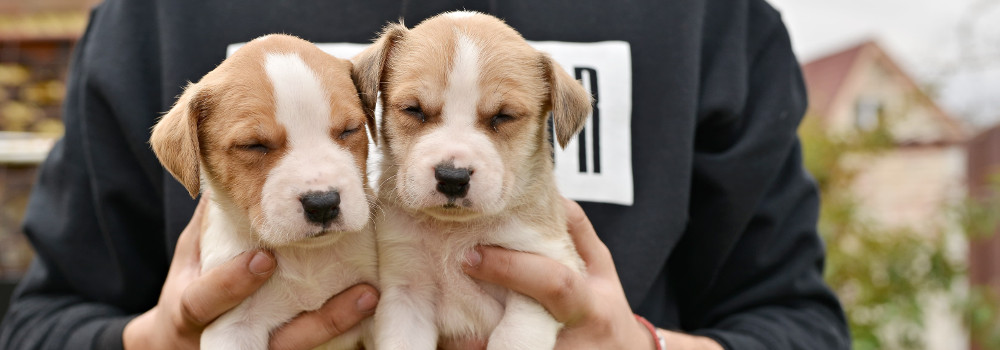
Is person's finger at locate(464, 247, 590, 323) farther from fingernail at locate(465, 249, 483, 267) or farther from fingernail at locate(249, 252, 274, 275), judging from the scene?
fingernail at locate(249, 252, 274, 275)

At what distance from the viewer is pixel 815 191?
350cm

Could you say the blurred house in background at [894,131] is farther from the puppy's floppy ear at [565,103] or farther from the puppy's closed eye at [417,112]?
the puppy's closed eye at [417,112]

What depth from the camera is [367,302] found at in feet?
8.37

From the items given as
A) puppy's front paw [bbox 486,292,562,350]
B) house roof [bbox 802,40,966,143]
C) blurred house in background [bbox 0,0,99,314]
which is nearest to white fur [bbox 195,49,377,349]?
puppy's front paw [bbox 486,292,562,350]

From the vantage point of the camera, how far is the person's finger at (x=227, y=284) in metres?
2.41

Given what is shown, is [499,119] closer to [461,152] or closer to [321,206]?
[461,152]

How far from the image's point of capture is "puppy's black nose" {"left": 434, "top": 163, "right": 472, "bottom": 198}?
7.60ft

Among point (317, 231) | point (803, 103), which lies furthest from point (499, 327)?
point (803, 103)

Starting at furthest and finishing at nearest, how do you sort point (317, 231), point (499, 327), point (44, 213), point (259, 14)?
point (44, 213) → point (259, 14) → point (499, 327) → point (317, 231)

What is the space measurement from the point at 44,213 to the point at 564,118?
2373mm

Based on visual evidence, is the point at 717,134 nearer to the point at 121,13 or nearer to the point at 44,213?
the point at 121,13

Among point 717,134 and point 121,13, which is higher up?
point 121,13

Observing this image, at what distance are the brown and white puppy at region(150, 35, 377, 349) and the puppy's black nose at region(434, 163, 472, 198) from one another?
0.77 feet

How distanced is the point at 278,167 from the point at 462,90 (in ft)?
2.08
